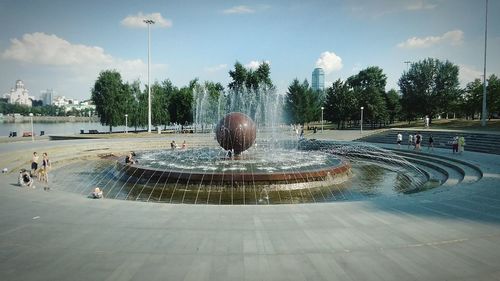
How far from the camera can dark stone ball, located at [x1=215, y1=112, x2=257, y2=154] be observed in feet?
57.8

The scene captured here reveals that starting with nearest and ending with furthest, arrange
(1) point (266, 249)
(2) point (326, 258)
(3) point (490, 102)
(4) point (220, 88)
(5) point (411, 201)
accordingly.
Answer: (2) point (326, 258) < (1) point (266, 249) < (5) point (411, 201) < (3) point (490, 102) < (4) point (220, 88)

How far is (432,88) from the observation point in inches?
2079

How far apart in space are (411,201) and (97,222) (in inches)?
343

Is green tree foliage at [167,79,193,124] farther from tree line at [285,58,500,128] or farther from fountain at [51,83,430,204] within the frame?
fountain at [51,83,430,204]

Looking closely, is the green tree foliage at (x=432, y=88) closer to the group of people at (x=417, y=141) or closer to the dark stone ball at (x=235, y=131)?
the group of people at (x=417, y=141)

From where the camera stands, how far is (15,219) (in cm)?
839

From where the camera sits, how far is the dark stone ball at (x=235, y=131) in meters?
17.6

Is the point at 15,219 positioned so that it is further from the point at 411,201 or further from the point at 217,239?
the point at 411,201

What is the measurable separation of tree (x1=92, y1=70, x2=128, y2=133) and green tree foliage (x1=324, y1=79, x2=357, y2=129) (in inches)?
1353

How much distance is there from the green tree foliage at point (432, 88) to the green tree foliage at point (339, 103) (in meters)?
8.98

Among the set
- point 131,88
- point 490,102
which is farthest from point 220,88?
point 490,102

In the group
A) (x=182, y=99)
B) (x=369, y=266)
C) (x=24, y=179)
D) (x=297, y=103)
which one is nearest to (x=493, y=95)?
(x=297, y=103)

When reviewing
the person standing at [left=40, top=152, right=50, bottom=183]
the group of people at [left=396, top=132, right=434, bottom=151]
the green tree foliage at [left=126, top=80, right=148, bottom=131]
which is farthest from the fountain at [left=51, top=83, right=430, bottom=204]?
the green tree foliage at [left=126, top=80, right=148, bottom=131]

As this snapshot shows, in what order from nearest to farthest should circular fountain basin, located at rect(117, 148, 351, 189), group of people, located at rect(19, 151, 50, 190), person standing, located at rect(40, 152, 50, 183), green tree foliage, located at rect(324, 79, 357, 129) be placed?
group of people, located at rect(19, 151, 50, 190)
circular fountain basin, located at rect(117, 148, 351, 189)
person standing, located at rect(40, 152, 50, 183)
green tree foliage, located at rect(324, 79, 357, 129)
